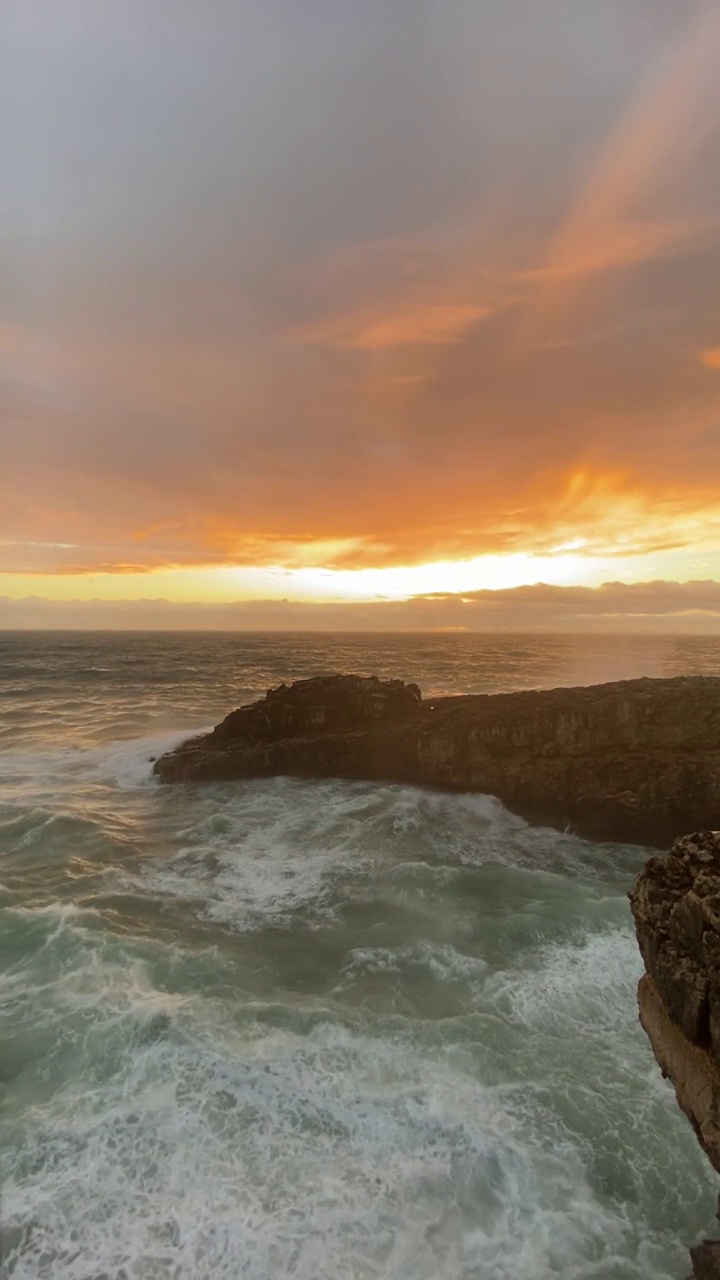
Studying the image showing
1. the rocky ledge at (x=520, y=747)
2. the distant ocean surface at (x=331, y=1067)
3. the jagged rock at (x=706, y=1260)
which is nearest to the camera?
the jagged rock at (x=706, y=1260)

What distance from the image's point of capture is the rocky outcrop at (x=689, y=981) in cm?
685

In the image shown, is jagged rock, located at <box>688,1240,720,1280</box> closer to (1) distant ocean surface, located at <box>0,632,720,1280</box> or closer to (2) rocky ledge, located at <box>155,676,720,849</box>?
(1) distant ocean surface, located at <box>0,632,720,1280</box>

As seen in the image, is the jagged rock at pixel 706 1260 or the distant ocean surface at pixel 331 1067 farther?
the distant ocean surface at pixel 331 1067

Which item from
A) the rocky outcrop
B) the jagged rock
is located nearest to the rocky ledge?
the rocky outcrop

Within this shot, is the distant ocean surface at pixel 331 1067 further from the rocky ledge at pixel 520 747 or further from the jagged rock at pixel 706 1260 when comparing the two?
the rocky ledge at pixel 520 747

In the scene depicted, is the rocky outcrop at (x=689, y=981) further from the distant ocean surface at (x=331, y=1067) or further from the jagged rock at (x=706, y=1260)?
the distant ocean surface at (x=331, y=1067)

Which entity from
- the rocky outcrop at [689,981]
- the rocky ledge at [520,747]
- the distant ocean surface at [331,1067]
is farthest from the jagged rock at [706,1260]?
the rocky ledge at [520,747]

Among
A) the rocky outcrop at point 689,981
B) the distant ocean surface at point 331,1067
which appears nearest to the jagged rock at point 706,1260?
the rocky outcrop at point 689,981

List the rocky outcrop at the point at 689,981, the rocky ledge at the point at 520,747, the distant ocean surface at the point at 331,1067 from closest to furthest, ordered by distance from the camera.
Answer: the rocky outcrop at the point at 689,981
the distant ocean surface at the point at 331,1067
the rocky ledge at the point at 520,747

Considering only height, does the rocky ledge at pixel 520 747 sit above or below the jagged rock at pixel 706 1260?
above

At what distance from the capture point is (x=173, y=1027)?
34.6ft

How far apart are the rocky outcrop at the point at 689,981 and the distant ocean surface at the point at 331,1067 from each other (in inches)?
69.3

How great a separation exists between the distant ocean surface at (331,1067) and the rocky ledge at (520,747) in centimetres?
211

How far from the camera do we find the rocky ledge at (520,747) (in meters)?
20.2
